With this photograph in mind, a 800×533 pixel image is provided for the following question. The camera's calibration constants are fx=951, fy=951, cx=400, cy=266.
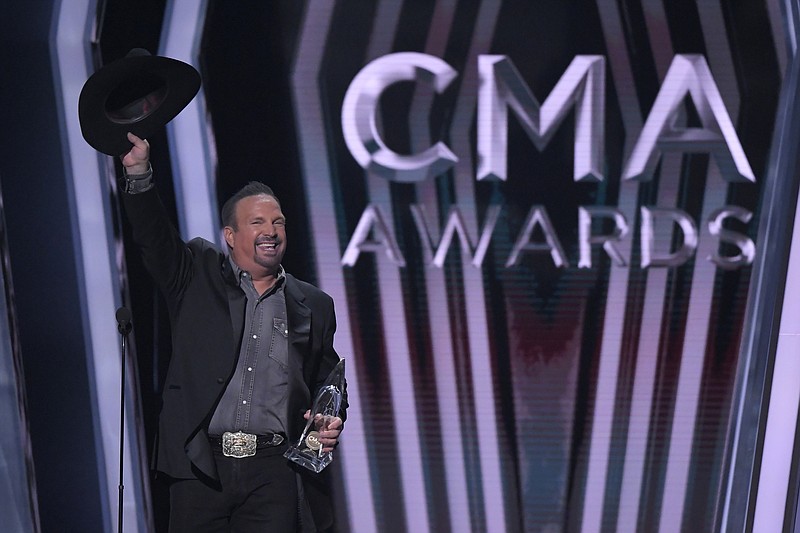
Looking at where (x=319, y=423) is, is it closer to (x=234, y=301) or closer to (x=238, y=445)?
(x=238, y=445)

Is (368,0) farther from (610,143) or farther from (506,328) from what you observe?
(506,328)

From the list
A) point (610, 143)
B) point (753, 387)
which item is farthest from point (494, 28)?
point (753, 387)

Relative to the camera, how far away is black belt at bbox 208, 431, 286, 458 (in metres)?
2.39

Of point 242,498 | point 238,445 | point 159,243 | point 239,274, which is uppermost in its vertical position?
point 159,243

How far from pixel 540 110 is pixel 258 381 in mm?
1364

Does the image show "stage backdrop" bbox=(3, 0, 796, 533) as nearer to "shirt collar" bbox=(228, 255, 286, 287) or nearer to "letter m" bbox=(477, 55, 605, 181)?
"letter m" bbox=(477, 55, 605, 181)

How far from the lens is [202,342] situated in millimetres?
2400

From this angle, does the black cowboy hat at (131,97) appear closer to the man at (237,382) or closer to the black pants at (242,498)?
the man at (237,382)

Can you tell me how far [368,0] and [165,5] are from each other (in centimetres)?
67

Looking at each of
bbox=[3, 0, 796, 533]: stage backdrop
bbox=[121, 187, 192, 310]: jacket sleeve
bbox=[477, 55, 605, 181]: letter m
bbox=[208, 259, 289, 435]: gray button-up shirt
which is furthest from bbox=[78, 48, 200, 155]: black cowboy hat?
bbox=[477, 55, 605, 181]: letter m

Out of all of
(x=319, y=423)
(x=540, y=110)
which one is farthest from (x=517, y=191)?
(x=319, y=423)

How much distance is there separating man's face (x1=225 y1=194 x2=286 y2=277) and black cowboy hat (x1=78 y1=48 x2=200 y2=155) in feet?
1.03

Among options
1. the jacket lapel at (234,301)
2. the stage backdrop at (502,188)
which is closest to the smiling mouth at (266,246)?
the jacket lapel at (234,301)

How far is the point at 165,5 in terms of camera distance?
3.12 meters
